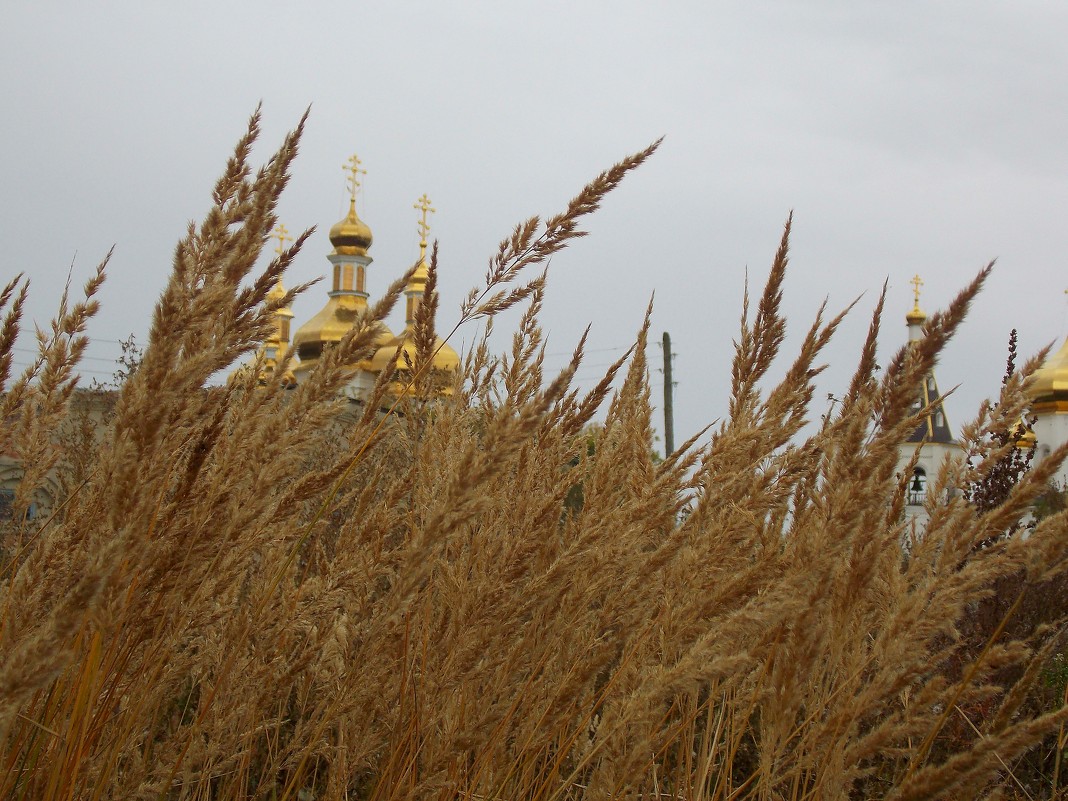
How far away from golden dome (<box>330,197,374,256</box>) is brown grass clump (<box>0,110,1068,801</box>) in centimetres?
4039

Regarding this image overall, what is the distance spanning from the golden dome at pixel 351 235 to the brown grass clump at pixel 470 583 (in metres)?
40.4

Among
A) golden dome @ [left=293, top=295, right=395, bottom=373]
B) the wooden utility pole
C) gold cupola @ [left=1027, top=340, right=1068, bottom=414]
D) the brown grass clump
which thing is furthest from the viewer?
gold cupola @ [left=1027, top=340, right=1068, bottom=414]

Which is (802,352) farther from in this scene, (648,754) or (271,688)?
(271,688)

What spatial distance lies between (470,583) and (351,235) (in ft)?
→ 135

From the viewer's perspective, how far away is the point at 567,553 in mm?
1471

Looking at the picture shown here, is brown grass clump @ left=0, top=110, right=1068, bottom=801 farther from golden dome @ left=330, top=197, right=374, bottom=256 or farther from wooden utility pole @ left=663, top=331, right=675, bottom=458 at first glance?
golden dome @ left=330, top=197, right=374, bottom=256

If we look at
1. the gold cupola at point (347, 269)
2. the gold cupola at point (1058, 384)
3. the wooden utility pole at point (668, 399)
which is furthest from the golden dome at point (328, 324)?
the gold cupola at point (1058, 384)

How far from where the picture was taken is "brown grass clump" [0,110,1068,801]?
1354 mm

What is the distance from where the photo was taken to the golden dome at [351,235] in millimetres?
41500

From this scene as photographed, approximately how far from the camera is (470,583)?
1467 millimetres

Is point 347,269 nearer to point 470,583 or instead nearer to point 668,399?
point 668,399

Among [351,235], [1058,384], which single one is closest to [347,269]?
[351,235]

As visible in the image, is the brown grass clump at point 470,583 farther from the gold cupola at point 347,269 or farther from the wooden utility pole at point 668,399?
the gold cupola at point 347,269

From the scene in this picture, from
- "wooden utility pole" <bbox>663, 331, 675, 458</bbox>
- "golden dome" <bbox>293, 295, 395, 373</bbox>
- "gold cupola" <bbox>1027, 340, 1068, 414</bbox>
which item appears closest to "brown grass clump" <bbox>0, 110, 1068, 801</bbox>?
"wooden utility pole" <bbox>663, 331, 675, 458</bbox>
